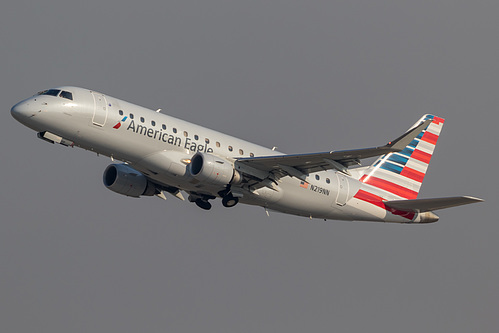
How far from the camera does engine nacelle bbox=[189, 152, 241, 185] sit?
1705 inches

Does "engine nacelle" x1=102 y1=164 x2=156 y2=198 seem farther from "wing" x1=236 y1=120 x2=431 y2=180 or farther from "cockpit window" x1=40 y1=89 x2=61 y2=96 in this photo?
"cockpit window" x1=40 y1=89 x2=61 y2=96

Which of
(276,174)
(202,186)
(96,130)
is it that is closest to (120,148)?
(96,130)

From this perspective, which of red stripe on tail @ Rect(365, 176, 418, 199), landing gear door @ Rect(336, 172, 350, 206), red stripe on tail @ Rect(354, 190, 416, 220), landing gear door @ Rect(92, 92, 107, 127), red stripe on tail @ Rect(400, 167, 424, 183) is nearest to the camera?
landing gear door @ Rect(92, 92, 107, 127)

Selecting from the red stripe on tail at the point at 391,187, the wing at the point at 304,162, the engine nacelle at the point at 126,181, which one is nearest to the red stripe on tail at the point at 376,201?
the red stripe on tail at the point at 391,187

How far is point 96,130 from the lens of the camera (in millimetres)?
42375

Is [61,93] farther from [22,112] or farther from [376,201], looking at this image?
[376,201]

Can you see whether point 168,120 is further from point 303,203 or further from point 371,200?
point 371,200

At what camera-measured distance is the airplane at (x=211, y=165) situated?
1663 inches

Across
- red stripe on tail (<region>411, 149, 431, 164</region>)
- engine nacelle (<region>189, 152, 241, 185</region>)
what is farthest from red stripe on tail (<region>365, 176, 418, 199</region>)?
engine nacelle (<region>189, 152, 241, 185</region>)

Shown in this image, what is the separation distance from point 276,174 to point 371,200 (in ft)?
25.7

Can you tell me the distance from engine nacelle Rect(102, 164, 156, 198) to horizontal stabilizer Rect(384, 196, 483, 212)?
15.4 metres

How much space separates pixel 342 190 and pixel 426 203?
5.18 meters

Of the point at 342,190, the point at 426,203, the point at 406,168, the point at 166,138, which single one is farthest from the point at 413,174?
the point at 166,138

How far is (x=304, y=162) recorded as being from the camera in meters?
44.6
